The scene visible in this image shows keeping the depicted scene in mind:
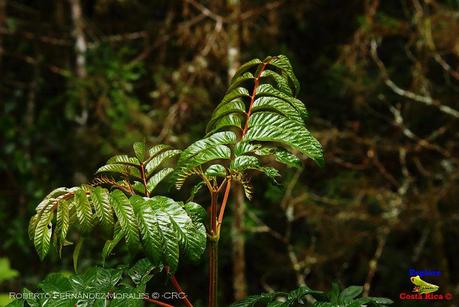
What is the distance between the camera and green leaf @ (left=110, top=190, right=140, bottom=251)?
2.60 ft

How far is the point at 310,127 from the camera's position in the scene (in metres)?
4.35

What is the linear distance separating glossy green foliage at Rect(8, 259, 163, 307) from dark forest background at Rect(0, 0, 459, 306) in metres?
2.86

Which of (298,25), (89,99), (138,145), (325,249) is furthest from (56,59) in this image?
(138,145)

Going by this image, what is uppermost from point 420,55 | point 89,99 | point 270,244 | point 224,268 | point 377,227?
point 420,55

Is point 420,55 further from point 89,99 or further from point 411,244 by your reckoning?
point 89,99

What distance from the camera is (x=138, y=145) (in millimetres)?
994

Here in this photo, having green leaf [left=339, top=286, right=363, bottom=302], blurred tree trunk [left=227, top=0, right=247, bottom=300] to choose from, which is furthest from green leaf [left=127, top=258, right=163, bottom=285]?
blurred tree trunk [left=227, top=0, right=247, bottom=300]

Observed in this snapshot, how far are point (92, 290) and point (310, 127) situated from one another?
362cm

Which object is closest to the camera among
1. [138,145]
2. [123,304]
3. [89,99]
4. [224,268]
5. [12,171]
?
[123,304]

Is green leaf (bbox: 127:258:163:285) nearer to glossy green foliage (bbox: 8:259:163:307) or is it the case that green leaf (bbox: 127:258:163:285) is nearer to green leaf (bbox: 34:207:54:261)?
glossy green foliage (bbox: 8:259:163:307)

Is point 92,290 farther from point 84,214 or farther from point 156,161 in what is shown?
point 156,161

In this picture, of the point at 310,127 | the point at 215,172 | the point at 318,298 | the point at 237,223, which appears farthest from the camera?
the point at 310,127

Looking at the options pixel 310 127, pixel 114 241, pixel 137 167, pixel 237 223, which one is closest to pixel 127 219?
pixel 114 241

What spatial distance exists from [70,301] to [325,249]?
3398 mm
